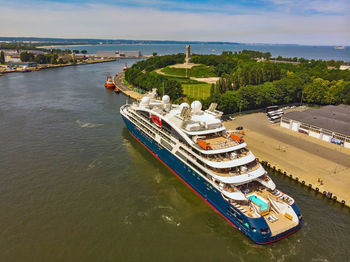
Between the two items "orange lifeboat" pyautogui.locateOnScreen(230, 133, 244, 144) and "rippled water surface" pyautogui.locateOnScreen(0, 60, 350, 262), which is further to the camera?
"orange lifeboat" pyautogui.locateOnScreen(230, 133, 244, 144)

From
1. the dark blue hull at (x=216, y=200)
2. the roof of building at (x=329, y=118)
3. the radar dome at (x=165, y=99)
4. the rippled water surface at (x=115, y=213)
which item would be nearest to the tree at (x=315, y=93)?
the roof of building at (x=329, y=118)

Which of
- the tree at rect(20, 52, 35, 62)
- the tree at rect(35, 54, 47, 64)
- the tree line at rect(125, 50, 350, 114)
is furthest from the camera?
the tree at rect(35, 54, 47, 64)

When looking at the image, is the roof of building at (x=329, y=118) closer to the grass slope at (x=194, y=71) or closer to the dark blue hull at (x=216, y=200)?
the dark blue hull at (x=216, y=200)

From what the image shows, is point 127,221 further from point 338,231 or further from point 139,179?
point 338,231

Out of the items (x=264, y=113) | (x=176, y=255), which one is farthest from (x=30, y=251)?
(x=264, y=113)

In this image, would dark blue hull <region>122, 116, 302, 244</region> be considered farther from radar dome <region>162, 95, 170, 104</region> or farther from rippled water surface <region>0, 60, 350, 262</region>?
radar dome <region>162, 95, 170, 104</region>

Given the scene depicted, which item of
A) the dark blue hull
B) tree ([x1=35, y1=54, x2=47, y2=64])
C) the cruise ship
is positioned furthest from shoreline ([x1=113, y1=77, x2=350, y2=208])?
tree ([x1=35, y1=54, x2=47, y2=64])
